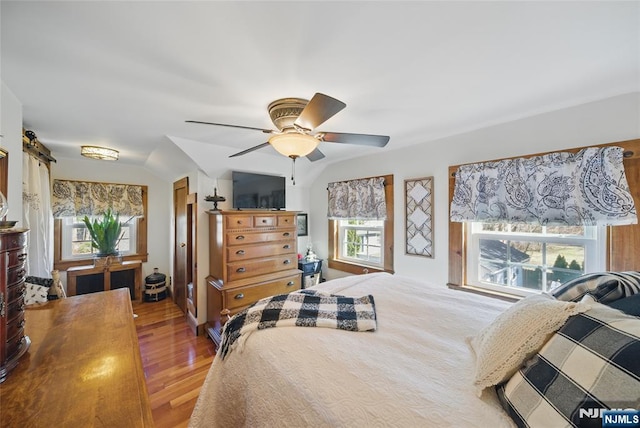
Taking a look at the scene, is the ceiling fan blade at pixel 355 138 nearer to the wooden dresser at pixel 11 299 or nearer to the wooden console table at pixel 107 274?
the wooden dresser at pixel 11 299

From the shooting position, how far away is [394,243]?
9.35 ft

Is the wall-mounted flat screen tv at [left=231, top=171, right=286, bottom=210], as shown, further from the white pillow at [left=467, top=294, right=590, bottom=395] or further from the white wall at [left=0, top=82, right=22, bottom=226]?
the white pillow at [left=467, top=294, right=590, bottom=395]

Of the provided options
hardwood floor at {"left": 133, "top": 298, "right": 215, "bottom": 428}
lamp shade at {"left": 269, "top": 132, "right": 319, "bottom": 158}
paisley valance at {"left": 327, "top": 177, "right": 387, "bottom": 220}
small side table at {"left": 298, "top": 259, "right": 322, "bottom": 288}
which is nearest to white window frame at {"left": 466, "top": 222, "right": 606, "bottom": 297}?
paisley valance at {"left": 327, "top": 177, "right": 387, "bottom": 220}

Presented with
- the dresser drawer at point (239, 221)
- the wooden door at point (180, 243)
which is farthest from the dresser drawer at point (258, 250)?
the wooden door at point (180, 243)

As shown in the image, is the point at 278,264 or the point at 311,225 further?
the point at 311,225

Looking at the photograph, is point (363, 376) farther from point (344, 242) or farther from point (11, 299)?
point (344, 242)

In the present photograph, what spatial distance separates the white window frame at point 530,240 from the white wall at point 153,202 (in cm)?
432

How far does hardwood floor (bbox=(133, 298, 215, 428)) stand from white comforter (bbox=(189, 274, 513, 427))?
2.71ft

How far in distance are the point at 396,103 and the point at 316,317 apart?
1587 millimetres

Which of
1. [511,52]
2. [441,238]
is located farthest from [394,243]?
[511,52]

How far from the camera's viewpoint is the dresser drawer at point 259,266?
2.51m

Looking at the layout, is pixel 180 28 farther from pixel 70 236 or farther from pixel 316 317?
pixel 70 236

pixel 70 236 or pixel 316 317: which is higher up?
pixel 70 236

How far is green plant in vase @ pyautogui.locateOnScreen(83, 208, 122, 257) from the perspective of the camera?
332 cm
